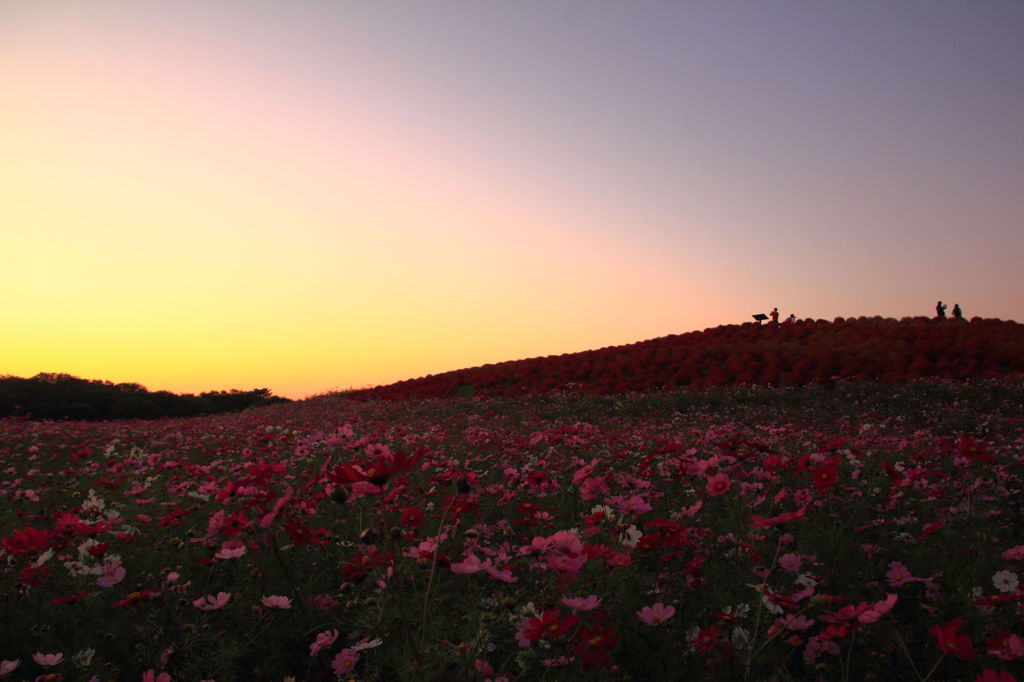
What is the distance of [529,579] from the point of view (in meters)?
3.08

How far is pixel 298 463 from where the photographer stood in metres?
8.02

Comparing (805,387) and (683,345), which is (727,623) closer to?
(805,387)

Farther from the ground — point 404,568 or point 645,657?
point 404,568

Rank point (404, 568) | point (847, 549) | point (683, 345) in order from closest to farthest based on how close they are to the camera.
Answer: point (404, 568)
point (847, 549)
point (683, 345)

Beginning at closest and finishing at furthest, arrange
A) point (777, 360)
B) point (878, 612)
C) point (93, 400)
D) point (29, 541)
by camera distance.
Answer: point (878, 612), point (29, 541), point (777, 360), point (93, 400)

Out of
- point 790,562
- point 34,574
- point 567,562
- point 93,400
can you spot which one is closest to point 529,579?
point 567,562

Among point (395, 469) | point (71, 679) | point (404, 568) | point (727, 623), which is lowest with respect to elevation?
point (71, 679)

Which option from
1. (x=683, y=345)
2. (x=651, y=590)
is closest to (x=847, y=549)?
(x=651, y=590)

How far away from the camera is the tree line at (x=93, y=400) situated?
74.2ft

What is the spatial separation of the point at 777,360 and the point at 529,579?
16410mm

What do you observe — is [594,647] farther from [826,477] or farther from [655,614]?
[826,477]

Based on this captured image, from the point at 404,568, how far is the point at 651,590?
1492mm

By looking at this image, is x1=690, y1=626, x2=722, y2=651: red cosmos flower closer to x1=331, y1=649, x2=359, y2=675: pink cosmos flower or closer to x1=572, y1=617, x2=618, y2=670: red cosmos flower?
x1=572, y1=617, x2=618, y2=670: red cosmos flower

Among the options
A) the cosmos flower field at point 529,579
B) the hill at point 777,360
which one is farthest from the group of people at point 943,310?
the cosmos flower field at point 529,579
